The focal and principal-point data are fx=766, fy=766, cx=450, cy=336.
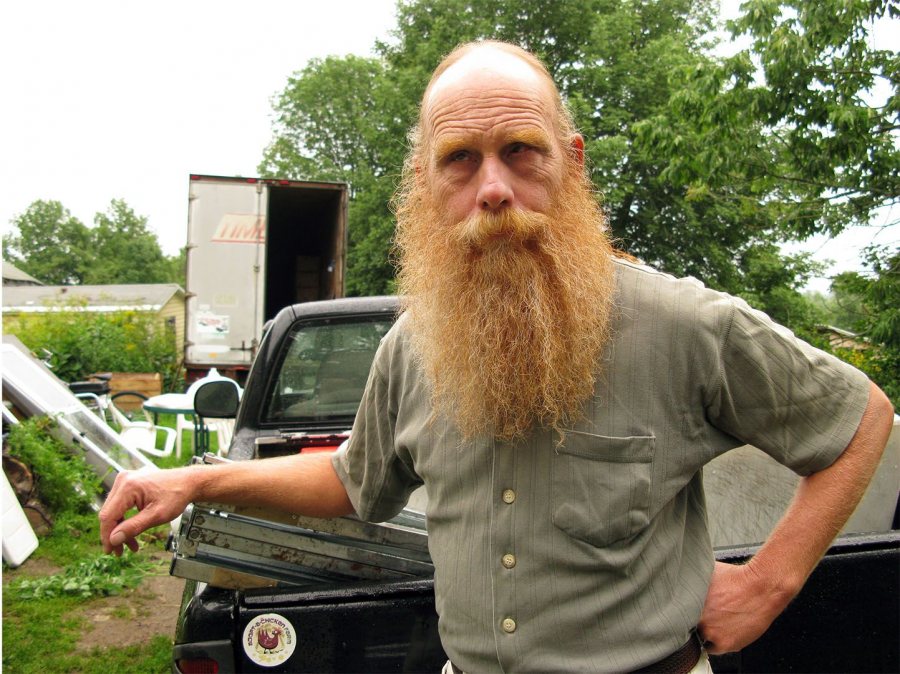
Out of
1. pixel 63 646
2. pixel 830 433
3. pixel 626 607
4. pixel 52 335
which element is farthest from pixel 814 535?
pixel 52 335

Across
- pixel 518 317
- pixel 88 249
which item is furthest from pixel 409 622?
pixel 88 249

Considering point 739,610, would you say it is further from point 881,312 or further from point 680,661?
point 881,312

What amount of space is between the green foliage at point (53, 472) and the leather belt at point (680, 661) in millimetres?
6623

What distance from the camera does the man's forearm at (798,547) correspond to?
1.48 metres

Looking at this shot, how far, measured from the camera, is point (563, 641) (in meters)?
1.41

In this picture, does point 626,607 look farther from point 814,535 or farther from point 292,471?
point 292,471

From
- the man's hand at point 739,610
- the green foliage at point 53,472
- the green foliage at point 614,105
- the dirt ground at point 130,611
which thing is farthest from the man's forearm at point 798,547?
the green foliage at point 614,105

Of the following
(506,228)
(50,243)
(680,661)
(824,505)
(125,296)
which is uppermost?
(506,228)

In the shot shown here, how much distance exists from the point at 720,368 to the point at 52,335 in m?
21.0

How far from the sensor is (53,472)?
6793 millimetres

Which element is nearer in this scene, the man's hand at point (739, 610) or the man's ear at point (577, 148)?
the man's hand at point (739, 610)

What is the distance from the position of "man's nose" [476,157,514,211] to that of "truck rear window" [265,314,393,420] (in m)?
2.31

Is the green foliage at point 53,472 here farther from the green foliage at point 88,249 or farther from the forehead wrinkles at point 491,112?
the green foliage at point 88,249

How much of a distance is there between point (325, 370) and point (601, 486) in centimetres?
253
